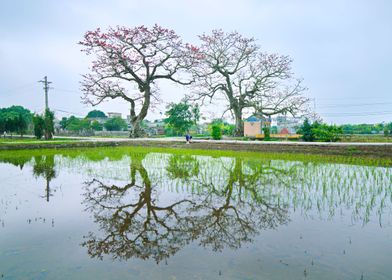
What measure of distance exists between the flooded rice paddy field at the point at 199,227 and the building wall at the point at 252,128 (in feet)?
71.3

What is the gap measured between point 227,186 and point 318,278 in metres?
4.97

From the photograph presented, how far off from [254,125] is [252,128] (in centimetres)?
41

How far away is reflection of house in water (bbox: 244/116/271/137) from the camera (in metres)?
31.1

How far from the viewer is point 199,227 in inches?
203

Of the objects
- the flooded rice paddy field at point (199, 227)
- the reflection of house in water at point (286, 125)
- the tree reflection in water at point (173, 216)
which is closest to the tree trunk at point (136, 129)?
the reflection of house in water at point (286, 125)

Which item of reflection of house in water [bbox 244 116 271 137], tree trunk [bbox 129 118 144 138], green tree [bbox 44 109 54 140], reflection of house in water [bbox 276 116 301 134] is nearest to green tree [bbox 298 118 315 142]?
reflection of house in water [bbox 244 116 271 137]

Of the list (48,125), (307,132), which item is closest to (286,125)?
(307,132)

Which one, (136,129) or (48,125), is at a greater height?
(48,125)

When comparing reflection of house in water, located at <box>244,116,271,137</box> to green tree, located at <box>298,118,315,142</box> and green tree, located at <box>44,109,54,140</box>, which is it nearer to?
green tree, located at <box>298,118,315,142</box>

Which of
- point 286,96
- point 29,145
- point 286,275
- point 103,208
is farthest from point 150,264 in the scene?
point 286,96

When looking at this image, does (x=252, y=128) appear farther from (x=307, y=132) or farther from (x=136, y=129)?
(x=136, y=129)

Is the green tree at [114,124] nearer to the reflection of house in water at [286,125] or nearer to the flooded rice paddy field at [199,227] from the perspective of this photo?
the reflection of house in water at [286,125]

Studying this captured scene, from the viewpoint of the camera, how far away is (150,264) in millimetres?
3789

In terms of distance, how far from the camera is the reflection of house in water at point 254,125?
31.1 meters
